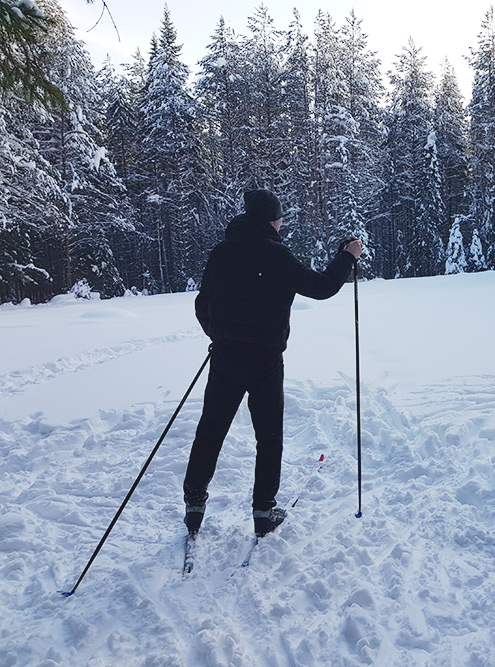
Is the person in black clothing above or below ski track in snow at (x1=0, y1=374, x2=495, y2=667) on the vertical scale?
above

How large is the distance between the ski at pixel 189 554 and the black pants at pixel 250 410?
0.21m

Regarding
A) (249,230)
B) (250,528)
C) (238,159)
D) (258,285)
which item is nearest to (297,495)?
(250,528)

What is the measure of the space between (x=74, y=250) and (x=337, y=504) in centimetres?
2375

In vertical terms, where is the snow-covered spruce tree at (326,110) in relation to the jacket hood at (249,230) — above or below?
above

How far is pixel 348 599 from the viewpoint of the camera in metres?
2.34

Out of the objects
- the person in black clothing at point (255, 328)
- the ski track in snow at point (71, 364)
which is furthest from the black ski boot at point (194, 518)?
the ski track in snow at point (71, 364)

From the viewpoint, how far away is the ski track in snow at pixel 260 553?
2.11 m

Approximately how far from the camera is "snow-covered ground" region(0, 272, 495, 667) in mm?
2131

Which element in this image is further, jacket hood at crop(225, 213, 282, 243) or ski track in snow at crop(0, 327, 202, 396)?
ski track in snow at crop(0, 327, 202, 396)

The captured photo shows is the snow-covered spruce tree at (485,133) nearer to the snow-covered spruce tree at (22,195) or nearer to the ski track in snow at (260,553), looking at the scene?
the snow-covered spruce tree at (22,195)

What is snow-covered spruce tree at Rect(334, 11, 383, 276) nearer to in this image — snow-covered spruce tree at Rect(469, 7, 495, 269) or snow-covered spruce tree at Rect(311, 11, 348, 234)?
snow-covered spruce tree at Rect(311, 11, 348, 234)

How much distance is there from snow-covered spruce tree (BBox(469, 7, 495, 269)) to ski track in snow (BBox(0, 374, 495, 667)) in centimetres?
2653

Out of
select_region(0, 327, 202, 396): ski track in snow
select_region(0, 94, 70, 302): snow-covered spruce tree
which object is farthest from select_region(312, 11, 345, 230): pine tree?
→ select_region(0, 327, 202, 396): ski track in snow

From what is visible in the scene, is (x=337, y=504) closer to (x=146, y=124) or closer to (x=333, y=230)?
(x=333, y=230)
